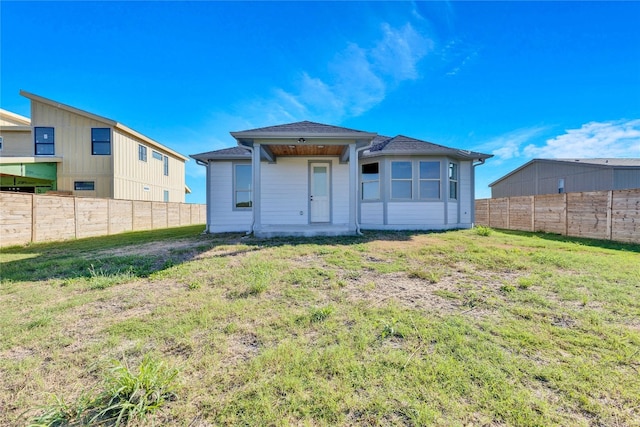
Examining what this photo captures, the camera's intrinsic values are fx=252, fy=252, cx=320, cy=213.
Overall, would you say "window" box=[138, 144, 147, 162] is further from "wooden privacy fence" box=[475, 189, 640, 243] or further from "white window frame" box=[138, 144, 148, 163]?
"wooden privacy fence" box=[475, 189, 640, 243]

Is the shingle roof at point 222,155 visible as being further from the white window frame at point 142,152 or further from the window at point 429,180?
the white window frame at point 142,152

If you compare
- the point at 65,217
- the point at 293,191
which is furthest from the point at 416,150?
the point at 65,217

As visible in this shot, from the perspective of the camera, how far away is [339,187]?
9938 mm

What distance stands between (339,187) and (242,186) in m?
3.91

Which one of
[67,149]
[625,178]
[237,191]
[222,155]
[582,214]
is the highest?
[67,149]

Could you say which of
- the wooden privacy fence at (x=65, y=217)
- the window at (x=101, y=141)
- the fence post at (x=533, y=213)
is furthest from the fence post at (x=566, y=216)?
the window at (x=101, y=141)

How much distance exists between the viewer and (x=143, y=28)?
9.12m

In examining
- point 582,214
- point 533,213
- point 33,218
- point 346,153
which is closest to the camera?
point 33,218

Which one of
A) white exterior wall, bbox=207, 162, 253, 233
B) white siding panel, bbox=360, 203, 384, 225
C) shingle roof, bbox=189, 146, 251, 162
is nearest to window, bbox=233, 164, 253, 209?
white exterior wall, bbox=207, 162, 253, 233

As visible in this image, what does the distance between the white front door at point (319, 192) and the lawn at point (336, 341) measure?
5.09m

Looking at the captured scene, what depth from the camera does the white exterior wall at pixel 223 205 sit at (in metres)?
10.0

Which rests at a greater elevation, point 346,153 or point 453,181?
point 346,153

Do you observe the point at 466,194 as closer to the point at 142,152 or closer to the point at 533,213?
the point at 533,213

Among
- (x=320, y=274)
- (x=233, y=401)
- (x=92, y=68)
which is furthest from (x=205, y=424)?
(x=92, y=68)
